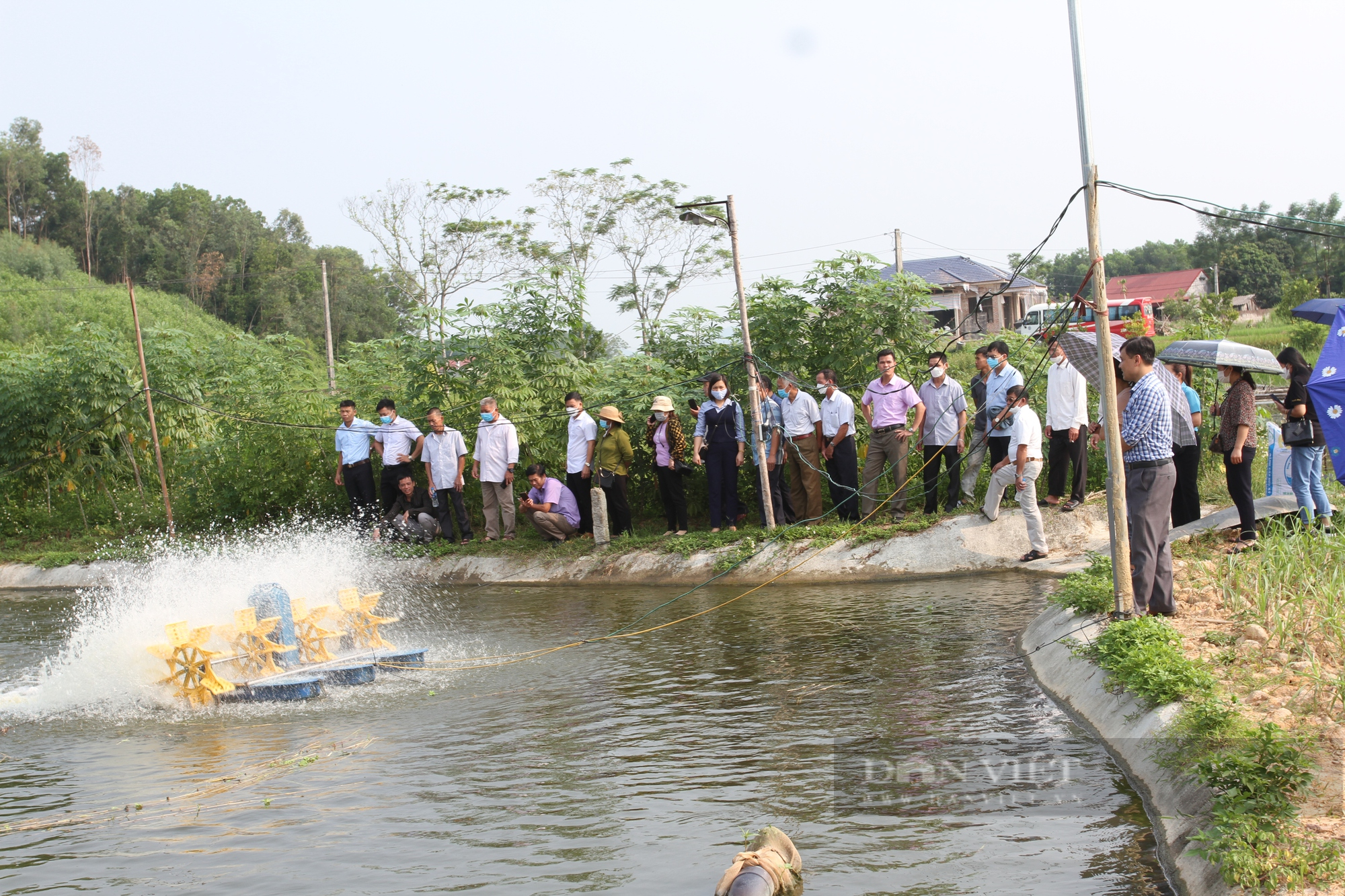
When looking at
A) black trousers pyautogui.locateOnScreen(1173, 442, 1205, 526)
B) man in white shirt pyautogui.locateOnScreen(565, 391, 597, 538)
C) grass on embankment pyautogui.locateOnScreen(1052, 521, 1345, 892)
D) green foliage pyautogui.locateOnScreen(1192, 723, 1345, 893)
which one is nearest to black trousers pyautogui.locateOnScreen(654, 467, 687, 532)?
man in white shirt pyautogui.locateOnScreen(565, 391, 597, 538)

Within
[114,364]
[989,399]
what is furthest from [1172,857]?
[114,364]

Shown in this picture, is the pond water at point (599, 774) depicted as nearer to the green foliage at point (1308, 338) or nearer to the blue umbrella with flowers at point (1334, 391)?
the blue umbrella with flowers at point (1334, 391)

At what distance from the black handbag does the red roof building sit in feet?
171

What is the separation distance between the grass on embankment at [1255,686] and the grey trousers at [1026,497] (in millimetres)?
2384

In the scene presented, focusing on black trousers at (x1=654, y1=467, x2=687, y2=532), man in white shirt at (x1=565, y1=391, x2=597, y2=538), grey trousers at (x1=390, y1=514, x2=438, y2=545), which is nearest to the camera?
black trousers at (x1=654, y1=467, x2=687, y2=532)

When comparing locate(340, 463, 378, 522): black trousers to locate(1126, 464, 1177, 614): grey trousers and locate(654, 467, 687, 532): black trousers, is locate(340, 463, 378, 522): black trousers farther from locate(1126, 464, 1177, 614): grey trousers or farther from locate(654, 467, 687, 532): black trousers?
locate(1126, 464, 1177, 614): grey trousers

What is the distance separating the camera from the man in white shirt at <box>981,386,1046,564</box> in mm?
12164

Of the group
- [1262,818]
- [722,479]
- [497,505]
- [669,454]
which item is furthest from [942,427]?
[1262,818]

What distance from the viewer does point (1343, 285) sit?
52688 mm

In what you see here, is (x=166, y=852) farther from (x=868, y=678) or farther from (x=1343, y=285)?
(x=1343, y=285)

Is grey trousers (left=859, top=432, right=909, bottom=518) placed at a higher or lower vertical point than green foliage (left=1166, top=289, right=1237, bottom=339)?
lower

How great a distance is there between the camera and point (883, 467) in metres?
14.2

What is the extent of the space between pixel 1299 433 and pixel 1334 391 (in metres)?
2.76

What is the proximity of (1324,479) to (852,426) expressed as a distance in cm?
576
